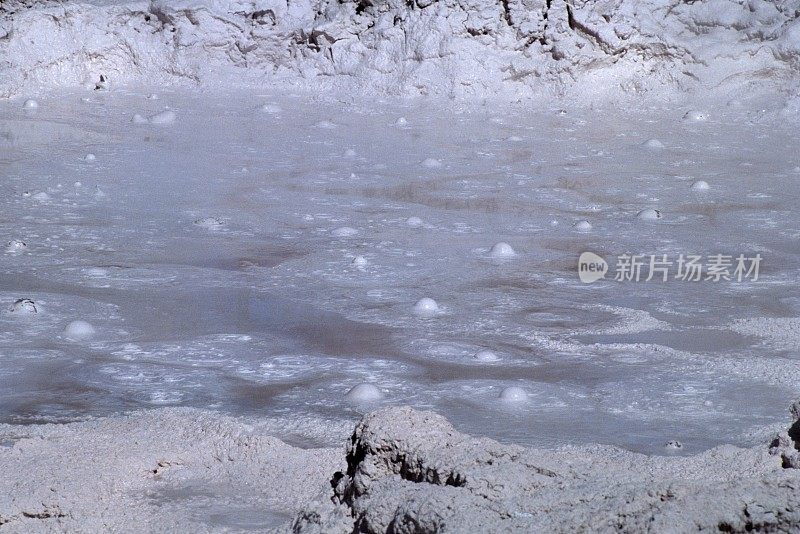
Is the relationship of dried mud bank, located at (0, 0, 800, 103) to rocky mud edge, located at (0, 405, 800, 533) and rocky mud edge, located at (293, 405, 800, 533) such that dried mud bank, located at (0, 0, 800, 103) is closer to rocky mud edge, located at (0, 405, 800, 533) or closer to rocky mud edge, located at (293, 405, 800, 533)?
rocky mud edge, located at (0, 405, 800, 533)

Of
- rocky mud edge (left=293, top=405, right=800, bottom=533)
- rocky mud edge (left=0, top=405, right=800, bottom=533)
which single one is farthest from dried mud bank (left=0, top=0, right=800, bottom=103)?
rocky mud edge (left=293, top=405, right=800, bottom=533)

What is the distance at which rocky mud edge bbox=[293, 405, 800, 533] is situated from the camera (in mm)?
1089

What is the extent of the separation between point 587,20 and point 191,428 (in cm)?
604

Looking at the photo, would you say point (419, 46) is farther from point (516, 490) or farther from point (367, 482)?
point (516, 490)

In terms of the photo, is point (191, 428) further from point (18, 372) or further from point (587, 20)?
point (587, 20)

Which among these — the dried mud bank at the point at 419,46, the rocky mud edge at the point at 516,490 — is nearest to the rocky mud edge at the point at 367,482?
the rocky mud edge at the point at 516,490

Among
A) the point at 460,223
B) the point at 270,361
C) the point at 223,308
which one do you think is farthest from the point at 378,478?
the point at 460,223

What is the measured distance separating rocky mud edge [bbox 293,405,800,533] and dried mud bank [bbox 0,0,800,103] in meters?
5.90

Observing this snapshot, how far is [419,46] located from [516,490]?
646 centimetres

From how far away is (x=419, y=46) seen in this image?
7477 millimetres

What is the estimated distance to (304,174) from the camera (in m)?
4.95

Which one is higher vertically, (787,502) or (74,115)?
(74,115)

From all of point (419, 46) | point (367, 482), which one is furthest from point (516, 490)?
point (419, 46)

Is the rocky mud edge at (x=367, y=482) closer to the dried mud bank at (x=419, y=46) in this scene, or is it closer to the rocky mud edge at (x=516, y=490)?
the rocky mud edge at (x=516, y=490)
